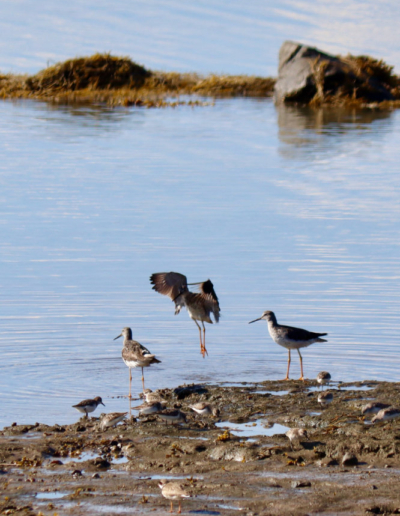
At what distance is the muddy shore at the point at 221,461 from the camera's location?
22.5 feet

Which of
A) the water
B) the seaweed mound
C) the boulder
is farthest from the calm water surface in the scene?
the seaweed mound

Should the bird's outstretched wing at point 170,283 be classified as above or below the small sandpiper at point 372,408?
above

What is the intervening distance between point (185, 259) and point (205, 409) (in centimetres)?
725

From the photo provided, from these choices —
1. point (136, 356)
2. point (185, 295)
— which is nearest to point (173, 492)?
point (136, 356)

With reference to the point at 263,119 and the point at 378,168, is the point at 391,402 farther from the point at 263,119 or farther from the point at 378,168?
the point at 263,119

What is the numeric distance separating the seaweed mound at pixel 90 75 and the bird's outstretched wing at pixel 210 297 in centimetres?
4758

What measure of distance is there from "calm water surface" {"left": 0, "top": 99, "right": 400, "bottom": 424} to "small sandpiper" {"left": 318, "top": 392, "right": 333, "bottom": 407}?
146 centimetres

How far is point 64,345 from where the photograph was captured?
12.3 meters

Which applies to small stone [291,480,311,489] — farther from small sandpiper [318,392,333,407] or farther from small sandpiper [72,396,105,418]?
small sandpiper [72,396,105,418]

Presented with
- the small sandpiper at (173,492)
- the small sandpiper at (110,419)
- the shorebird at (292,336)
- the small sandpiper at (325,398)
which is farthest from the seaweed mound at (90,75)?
the small sandpiper at (173,492)

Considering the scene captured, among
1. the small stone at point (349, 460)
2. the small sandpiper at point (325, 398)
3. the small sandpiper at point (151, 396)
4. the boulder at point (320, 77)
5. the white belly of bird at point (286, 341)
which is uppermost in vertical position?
the boulder at point (320, 77)

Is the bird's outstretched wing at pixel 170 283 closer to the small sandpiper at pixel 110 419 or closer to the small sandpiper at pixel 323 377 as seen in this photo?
the small sandpiper at pixel 323 377

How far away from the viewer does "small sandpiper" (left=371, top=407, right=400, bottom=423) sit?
8812mm

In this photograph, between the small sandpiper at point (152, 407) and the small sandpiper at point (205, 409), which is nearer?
the small sandpiper at point (152, 407)
